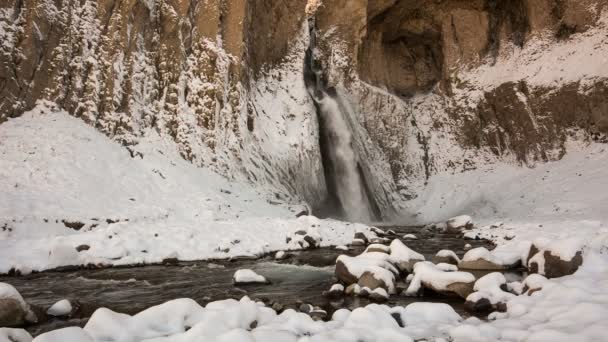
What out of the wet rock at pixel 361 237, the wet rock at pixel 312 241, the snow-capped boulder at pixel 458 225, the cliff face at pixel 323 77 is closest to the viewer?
the wet rock at pixel 312 241

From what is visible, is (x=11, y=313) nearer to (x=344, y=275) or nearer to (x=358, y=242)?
(x=344, y=275)

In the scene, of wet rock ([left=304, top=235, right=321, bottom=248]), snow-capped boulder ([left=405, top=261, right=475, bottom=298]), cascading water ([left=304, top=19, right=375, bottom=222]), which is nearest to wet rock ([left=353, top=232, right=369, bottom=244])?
wet rock ([left=304, top=235, right=321, bottom=248])

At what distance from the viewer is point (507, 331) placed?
6.48 meters

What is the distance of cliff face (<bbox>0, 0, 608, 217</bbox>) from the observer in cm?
2434

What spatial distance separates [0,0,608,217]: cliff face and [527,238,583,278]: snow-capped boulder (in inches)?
731

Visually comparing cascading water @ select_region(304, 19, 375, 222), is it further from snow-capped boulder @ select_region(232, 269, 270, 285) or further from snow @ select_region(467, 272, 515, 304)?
snow @ select_region(467, 272, 515, 304)

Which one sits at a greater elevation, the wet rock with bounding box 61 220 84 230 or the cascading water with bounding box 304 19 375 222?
the cascading water with bounding box 304 19 375 222

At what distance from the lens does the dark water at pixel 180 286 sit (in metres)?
Result: 9.58

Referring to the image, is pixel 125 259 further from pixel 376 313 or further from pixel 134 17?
pixel 134 17

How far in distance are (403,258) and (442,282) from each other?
295 centimetres

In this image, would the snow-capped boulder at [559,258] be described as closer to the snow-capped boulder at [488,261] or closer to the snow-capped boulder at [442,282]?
the snow-capped boulder at [488,261]

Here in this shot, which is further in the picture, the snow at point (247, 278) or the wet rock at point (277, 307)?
the snow at point (247, 278)

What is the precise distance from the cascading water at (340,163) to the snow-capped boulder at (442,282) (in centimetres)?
2100

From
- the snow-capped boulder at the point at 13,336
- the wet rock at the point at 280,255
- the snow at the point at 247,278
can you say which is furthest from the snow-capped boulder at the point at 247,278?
the snow-capped boulder at the point at 13,336
